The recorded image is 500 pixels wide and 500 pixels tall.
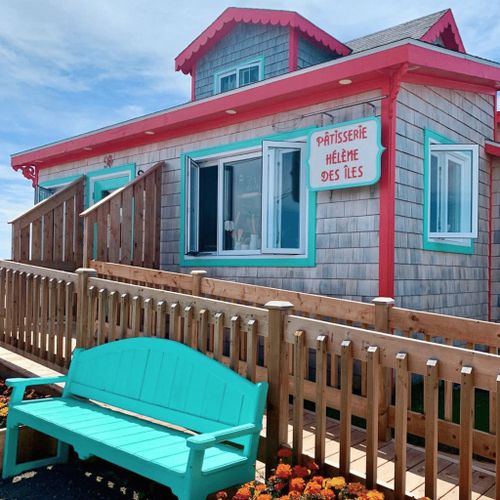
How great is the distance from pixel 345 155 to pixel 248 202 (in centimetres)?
176

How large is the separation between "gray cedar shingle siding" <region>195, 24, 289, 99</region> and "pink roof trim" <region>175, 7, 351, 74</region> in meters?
0.14

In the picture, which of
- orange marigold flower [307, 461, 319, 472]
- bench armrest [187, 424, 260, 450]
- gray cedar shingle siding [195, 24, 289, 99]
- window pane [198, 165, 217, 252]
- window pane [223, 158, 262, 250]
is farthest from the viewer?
gray cedar shingle siding [195, 24, 289, 99]

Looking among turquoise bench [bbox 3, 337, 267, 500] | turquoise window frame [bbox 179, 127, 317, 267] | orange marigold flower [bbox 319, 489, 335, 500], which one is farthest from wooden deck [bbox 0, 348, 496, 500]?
turquoise window frame [bbox 179, 127, 317, 267]

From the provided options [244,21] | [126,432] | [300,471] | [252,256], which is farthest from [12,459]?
[244,21]

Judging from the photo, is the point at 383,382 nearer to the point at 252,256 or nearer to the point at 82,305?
the point at 82,305

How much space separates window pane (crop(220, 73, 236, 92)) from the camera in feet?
31.7

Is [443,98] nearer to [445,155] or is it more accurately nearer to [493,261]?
[445,155]

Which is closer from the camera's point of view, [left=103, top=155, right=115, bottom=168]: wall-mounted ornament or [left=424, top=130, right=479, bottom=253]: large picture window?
[left=424, top=130, right=479, bottom=253]: large picture window

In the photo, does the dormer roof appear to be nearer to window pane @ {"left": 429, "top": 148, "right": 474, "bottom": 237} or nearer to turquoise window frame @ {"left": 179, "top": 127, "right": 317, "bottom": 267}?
window pane @ {"left": 429, "top": 148, "right": 474, "bottom": 237}

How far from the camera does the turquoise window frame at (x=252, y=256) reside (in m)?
6.22

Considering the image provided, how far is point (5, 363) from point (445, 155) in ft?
18.2

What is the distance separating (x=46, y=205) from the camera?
8359 millimetres

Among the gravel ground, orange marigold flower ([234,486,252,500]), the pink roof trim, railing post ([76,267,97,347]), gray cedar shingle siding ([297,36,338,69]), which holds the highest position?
the pink roof trim

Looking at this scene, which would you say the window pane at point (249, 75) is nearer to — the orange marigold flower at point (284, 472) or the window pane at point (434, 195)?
the window pane at point (434, 195)
